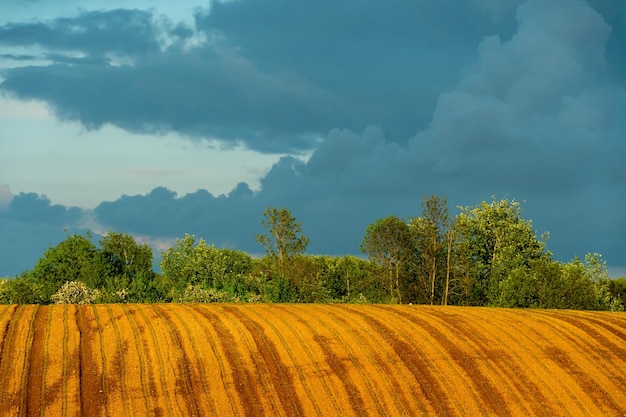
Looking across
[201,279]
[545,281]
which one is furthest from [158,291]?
[545,281]

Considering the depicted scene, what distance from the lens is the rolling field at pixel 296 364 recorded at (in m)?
43.9

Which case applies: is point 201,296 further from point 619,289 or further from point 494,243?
point 619,289

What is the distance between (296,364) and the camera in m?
48.7

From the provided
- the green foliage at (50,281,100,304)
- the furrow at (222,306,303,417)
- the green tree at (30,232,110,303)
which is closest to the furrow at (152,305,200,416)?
the furrow at (222,306,303,417)

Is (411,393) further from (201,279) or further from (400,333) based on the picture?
(201,279)

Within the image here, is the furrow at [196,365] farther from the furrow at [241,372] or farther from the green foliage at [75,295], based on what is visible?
the green foliage at [75,295]

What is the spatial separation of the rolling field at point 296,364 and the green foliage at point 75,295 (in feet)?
108

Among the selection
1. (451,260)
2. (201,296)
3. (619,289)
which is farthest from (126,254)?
(619,289)

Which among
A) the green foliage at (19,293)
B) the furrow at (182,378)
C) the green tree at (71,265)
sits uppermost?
the green tree at (71,265)

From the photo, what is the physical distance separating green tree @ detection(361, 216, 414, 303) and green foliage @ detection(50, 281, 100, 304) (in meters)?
35.3

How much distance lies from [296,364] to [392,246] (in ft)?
191

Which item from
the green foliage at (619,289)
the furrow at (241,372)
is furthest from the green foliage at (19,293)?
the green foliage at (619,289)

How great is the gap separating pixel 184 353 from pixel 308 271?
199 feet

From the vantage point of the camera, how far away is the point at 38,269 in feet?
373
